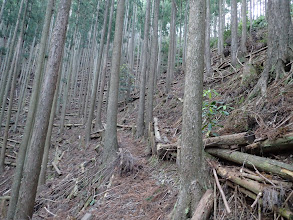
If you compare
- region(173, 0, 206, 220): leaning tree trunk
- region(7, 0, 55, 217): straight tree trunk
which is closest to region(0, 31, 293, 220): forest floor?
region(173, 0, 206, 220): leaning tree trunk

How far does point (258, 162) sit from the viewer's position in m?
3.06

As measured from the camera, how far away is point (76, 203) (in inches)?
233

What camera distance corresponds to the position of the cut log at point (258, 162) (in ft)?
8.54

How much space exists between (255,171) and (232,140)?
75 cm

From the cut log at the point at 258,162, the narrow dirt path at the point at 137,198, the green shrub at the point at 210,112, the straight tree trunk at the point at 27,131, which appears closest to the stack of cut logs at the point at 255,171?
the cut log at the point at 258,162

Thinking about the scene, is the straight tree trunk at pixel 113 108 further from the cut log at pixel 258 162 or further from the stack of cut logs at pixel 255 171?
the cut log at pixel 258 162

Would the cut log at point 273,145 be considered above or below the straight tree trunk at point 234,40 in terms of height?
below

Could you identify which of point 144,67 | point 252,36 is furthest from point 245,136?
point 252,36

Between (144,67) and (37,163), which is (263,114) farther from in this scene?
(144,67)

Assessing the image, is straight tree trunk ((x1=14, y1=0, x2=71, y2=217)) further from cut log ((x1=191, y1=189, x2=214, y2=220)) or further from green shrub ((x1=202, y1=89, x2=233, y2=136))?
cut log ((x1=191, y1=189, x2=214, y2=220))

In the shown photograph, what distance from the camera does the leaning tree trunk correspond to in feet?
10.3

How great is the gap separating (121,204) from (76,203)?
5.98ft

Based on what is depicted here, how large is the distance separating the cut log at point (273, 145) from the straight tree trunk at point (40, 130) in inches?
177

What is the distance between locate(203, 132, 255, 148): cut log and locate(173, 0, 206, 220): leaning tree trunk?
78 centimetres
